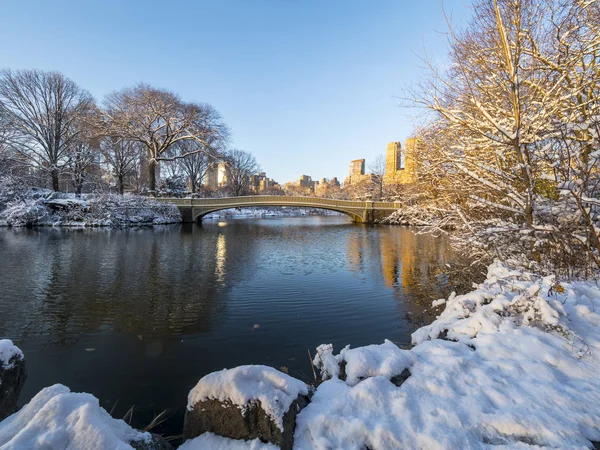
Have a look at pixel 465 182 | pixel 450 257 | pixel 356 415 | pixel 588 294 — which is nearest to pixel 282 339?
pixel 356 415

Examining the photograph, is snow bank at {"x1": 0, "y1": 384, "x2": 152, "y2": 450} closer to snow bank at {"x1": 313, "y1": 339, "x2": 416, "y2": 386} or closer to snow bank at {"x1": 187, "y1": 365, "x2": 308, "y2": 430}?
snow bank at {"x1": 187, "y1": 365, "x2": 308, "y2": 430}

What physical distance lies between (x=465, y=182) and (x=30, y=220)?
30.1 m

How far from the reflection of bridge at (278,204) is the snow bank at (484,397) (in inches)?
1290

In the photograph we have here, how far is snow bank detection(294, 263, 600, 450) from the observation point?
2.19 metres

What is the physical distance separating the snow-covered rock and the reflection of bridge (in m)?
33.2

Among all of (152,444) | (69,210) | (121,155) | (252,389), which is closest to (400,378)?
(252,389)

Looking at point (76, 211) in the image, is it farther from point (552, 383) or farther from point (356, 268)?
point (552, 383)

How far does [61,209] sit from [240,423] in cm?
3045

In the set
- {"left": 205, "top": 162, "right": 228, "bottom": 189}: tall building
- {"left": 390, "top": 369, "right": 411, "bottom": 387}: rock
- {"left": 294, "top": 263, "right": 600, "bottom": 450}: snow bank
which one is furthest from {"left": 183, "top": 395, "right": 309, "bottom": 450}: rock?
{"left": 205, "top": 162, "right": 228, "bottom": 189}: tall building

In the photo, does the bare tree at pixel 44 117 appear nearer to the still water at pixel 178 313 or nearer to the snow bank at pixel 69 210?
the snow bank at pixel 69 210

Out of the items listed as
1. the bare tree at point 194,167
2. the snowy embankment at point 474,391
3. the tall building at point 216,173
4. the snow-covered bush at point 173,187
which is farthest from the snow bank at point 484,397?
the bare tree at point 194,167

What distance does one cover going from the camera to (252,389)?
91.2 inches

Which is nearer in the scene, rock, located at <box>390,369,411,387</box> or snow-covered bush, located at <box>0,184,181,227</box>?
rock, located at <box>390,369,411,387</box>

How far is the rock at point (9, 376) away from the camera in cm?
231
